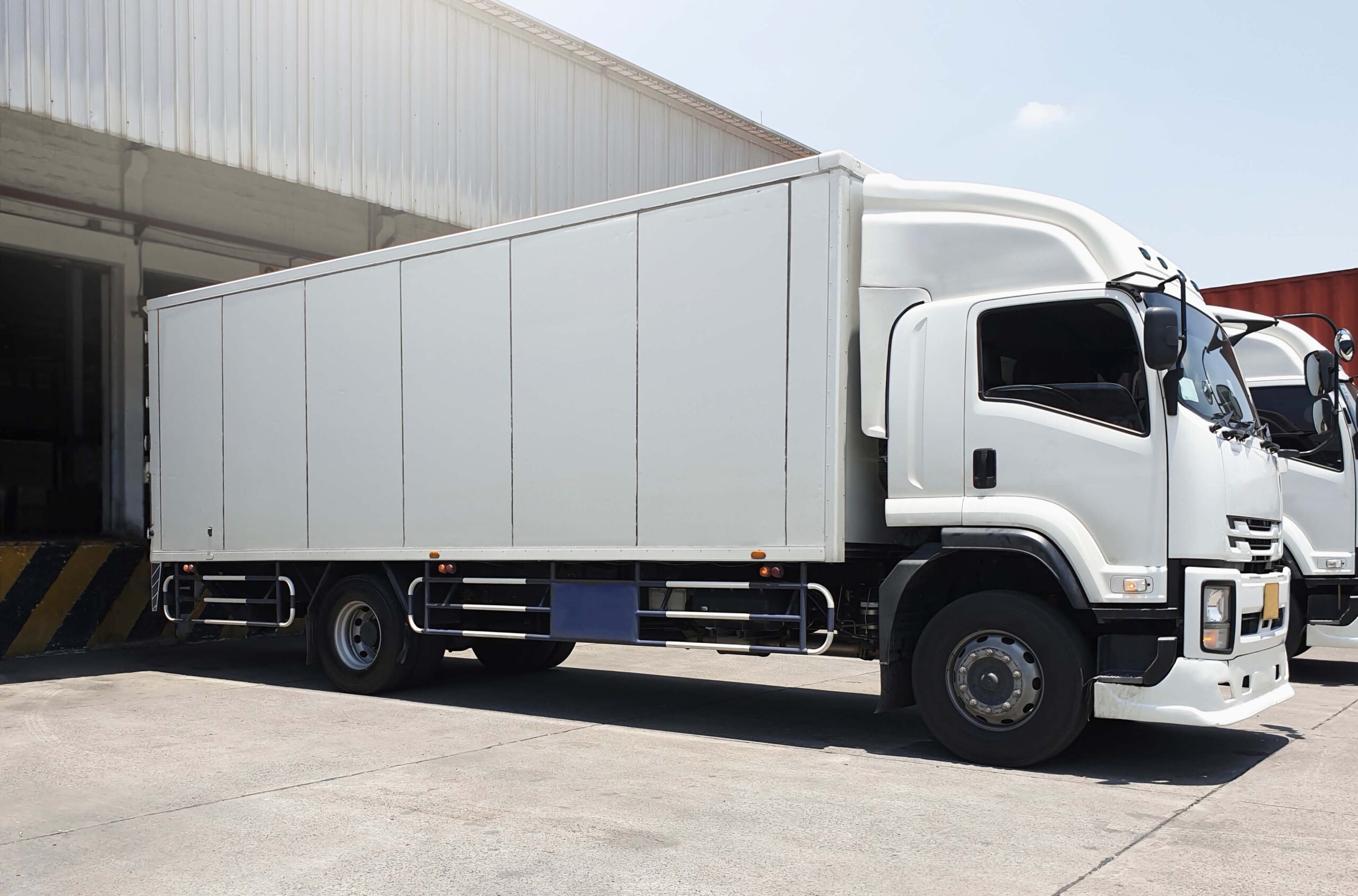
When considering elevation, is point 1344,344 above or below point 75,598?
above

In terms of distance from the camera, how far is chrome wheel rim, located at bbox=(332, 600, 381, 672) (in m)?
9.47

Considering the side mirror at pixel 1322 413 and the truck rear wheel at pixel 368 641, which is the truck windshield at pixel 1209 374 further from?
the truck rear wheel at pixel 368 641

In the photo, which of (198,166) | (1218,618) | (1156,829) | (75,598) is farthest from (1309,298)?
(75,598)

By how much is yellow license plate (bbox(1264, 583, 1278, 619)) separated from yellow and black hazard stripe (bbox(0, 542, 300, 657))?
24.6 feet

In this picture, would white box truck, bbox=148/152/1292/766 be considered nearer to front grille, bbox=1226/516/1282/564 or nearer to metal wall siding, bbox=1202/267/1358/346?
front grille, bbox=1226/516/1282/564

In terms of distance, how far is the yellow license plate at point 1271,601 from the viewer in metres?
6.61

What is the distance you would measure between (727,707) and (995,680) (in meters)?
2.65

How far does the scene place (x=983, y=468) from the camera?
6.53 meters

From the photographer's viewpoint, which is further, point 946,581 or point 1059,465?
point 946,581

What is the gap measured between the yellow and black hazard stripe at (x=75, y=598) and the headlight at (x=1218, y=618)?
24.2 feet

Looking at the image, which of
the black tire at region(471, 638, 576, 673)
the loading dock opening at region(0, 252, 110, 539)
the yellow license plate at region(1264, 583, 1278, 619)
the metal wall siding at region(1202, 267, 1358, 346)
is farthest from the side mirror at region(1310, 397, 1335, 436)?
the loading dock opening at region(0, 252, 110, 539)

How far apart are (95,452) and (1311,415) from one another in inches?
499

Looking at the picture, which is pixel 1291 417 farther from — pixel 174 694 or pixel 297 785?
pixel 174 694

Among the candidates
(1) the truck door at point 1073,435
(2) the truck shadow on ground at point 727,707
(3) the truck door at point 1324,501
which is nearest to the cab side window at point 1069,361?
(1) the truck door at point 1073,435
